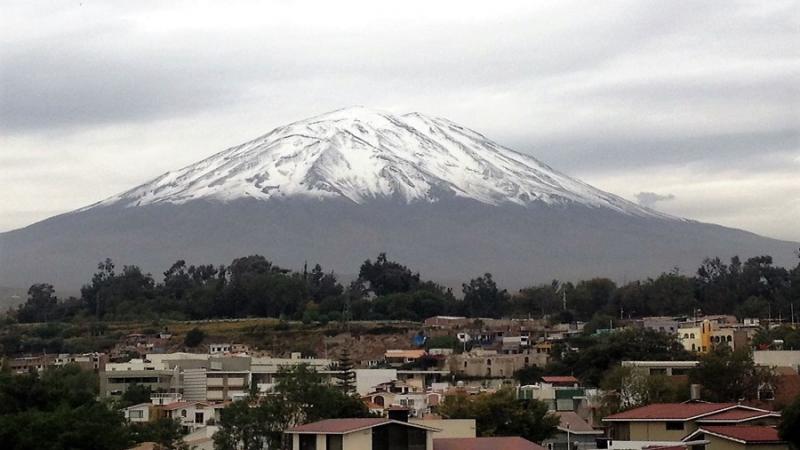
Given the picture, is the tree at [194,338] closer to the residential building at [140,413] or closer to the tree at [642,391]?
the residential building at [140,413]

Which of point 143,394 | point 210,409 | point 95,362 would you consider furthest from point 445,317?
point 210,409

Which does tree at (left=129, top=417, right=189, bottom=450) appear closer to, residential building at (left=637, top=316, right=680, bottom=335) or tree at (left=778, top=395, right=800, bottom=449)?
tree at (left=778, top=395, right=800, bottom=449)

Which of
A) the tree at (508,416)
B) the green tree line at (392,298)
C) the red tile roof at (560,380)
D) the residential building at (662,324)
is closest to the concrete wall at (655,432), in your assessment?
the tree at (508,416)

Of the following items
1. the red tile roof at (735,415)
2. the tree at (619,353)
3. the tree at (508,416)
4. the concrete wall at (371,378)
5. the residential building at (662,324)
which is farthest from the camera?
the residential building at (662,324)

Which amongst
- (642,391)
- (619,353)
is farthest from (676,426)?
(619,353)

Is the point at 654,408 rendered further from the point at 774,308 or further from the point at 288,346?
the point at 774,308
